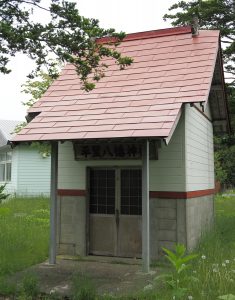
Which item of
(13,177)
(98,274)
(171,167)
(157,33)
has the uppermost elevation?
(157,33)

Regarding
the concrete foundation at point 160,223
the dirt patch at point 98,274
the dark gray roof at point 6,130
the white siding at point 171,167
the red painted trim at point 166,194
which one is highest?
the dark gray roof at point 6,130

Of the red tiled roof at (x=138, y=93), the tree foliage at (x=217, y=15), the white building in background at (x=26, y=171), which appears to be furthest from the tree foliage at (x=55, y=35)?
the white building in background at (x=26, y=171)

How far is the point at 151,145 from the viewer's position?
9594 mm

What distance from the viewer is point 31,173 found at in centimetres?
2564

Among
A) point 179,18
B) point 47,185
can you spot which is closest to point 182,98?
point 179,18

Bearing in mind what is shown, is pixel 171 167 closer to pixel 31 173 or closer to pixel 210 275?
pixel 210 275

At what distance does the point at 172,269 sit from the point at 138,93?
3.97m

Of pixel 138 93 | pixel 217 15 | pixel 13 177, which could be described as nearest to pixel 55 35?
pixel 138 93

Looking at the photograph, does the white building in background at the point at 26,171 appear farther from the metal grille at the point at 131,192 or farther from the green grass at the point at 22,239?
the metal grille at the point at 131,192

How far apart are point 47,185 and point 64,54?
20.2 metres

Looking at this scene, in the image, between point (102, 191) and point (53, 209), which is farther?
point (102, 191)

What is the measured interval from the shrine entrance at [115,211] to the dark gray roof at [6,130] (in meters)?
16.9

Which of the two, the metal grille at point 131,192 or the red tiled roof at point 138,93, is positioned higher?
the red tiled roof at point 138,93

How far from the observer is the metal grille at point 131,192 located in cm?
993
